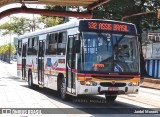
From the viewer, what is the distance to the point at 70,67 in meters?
14.8

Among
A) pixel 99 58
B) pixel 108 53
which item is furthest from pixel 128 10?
pixel 99 58

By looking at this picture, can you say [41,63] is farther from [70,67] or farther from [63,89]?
[70,67]

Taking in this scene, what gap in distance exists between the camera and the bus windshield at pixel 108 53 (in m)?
13.8

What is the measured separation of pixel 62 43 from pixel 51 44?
1.75m

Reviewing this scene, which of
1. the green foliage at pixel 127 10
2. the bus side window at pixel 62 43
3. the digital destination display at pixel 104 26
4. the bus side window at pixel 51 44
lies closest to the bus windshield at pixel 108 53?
the digital destination display at pixel 104 26

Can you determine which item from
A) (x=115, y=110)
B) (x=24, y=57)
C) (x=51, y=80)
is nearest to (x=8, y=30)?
(x=24, y=57)

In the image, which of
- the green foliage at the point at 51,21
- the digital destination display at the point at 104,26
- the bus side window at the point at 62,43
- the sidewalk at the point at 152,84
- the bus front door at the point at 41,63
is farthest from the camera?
the green foliage at the point at 51,21

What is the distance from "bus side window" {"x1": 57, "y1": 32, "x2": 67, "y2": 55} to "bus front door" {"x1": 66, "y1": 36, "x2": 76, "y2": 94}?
0.56 metres

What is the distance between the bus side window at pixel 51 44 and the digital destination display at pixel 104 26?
10.1ft

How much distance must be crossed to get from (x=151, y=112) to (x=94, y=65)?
2533mm

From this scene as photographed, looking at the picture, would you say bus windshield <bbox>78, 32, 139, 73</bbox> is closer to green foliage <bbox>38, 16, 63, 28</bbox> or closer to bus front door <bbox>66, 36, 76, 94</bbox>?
bus front door <bbox>66, 36, 76, 94</bbox>

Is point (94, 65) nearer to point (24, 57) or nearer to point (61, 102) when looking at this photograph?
point (61, 102)

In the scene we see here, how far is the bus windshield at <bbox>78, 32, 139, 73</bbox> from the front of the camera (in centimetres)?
1384

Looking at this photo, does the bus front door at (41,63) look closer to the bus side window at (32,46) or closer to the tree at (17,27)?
the bus side window at (32,46)
